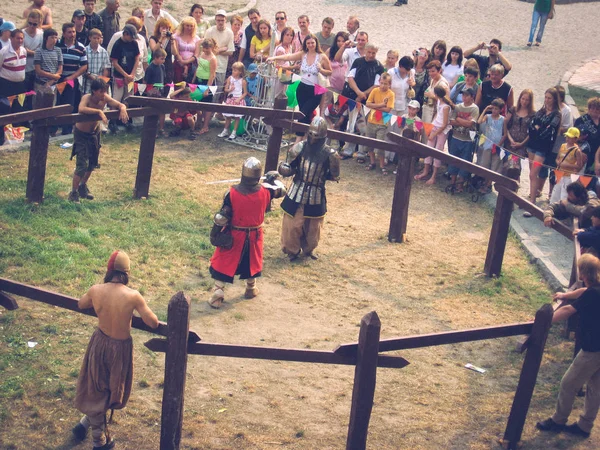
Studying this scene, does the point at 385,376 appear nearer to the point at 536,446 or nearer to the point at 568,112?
the point at 536,446

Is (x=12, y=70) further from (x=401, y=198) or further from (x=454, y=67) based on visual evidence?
(x=454, y=67)

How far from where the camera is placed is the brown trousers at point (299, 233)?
10.8 m

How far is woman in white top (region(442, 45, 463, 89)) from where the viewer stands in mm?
14227

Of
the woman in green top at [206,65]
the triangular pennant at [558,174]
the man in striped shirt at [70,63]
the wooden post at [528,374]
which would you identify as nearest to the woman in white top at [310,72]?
the woman in green top at [206,65]

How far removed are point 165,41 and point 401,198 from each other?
206 inches

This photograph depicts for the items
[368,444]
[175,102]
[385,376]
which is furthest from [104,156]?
[368,444]

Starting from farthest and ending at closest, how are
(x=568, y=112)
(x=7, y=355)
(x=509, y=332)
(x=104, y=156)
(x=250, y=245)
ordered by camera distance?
1. (x=104, y=156)
2. (x=568, y=112)
3. (x=250, y=245)
4. (x=7, y=355)
5. (x=509, y=332)

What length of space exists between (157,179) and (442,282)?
4.51 m

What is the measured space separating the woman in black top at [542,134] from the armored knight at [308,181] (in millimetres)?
3361

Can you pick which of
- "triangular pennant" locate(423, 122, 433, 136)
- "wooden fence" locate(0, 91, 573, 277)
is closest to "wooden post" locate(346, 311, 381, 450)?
"wooden fence" locate(0, 91, 573, 277)

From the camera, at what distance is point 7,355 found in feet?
26.0

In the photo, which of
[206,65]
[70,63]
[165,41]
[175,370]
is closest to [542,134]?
[206,65]

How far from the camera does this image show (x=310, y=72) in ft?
47.3

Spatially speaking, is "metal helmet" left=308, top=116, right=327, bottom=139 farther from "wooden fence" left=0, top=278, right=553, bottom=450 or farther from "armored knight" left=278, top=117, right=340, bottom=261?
"wooden fence" left=0, top=278, right=553, bottom=450
